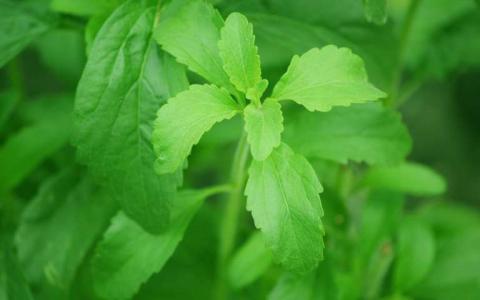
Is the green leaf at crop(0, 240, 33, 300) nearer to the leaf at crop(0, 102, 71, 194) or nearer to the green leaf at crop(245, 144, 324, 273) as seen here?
the leaf at crop(0, 102, 71, 194)

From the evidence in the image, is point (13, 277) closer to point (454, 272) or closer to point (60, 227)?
point (60, 227)

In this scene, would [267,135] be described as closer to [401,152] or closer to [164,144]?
[164,144]

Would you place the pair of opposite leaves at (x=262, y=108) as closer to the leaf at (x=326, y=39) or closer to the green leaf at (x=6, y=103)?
the leaf at (x=326, y=39)

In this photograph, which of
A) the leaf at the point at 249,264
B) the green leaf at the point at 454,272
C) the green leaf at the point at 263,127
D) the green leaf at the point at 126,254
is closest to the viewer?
the green leaf at the point at 263,127

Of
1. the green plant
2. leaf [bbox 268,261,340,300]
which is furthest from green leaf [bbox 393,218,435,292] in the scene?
leaf [bbox 268,261,340,300]

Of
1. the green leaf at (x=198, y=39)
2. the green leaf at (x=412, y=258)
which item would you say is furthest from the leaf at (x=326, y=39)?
the green leaf at (x=412, y=258)

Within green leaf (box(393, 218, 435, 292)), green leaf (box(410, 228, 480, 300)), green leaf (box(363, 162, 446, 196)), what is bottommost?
green leaf (box(410, 228, 480, 300))
